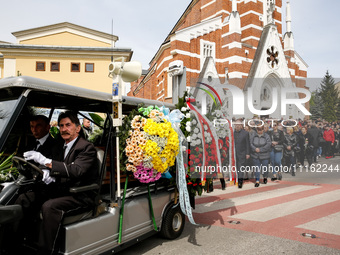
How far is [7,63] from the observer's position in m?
20.2

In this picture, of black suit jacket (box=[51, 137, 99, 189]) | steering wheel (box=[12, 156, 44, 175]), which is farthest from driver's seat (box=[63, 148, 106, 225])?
steering wheel (box=[12, 156, 44, 175])

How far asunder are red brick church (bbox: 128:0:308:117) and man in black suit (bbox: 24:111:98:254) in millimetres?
21736

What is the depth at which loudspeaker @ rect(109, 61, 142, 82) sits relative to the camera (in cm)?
368

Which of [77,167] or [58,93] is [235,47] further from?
[77,167]

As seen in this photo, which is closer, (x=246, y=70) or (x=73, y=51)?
(x=73, y=51)

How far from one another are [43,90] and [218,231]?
150 inches

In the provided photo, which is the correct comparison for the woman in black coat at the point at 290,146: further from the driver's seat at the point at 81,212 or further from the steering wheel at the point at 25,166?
the steering wheel at the point at 25,166

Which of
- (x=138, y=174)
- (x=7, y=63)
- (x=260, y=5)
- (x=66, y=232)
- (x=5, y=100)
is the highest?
(x=260, y=5)

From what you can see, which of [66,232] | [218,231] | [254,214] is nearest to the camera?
[66,232]

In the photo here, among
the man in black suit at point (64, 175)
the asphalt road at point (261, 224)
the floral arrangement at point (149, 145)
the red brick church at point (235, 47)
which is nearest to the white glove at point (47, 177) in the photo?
the man in black suit at point (64, 175)

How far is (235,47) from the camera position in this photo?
26516 mm

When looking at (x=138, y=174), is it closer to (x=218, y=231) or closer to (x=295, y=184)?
(x=218, y=231)

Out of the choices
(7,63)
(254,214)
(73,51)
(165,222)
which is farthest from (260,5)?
(165,222)

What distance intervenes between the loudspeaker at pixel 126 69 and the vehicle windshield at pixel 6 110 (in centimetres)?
127
